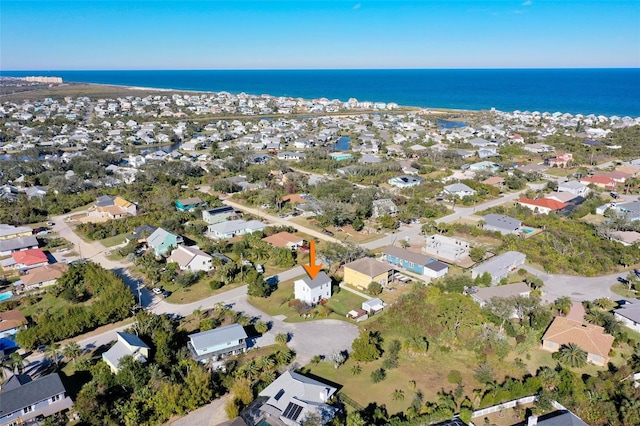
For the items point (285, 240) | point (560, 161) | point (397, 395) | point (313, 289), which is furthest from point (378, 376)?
point (560, 161)

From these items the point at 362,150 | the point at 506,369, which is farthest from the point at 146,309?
the point at 362,150

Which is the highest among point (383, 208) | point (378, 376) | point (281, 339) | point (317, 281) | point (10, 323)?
point (317, 281)

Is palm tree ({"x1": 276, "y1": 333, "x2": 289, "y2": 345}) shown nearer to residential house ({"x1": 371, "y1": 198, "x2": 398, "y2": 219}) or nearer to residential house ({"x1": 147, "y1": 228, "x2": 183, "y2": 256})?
residential house ({"x1": 147, "y1": 228, "x2": 183, "y2": 256})

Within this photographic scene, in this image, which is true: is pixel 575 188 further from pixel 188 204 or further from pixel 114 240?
pixel 114 240

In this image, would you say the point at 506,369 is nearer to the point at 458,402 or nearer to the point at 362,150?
the point at 458,402

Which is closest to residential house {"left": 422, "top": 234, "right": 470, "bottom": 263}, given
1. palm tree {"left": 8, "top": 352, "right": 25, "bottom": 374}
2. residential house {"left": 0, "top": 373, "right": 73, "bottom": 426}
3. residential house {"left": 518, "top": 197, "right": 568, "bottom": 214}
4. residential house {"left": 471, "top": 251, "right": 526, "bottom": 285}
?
residential house {"left": 471, "top": 251, "right": 526, "bottom": 285}

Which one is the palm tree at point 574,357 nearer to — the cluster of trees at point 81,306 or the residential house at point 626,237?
the residential house at point 626,237
